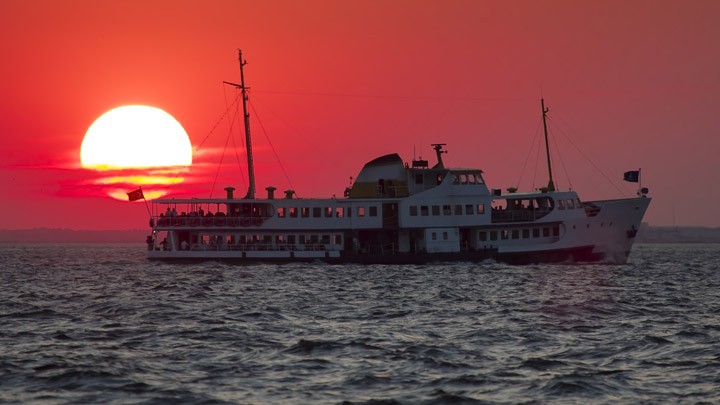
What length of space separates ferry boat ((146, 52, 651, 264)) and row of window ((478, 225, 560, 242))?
8 cm

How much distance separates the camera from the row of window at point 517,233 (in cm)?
7681

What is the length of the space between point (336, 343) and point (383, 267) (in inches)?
1866

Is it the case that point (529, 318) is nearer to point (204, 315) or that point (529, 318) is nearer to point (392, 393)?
point (204, 315)

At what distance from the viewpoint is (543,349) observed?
26.9 meters

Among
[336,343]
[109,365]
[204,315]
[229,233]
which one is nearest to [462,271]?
[229,233]

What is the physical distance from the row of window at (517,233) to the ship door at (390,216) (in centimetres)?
665

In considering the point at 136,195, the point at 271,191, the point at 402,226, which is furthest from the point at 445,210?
the point at 136,195

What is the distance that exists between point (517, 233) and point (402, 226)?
363 inches

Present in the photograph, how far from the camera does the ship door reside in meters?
75.9

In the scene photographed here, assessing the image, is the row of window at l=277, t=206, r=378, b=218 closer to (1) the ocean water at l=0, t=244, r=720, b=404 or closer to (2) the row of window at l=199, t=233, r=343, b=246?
(2) the row of window at l=199, t=233, r=343, b=246

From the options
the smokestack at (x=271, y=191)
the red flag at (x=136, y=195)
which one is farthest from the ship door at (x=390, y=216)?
the red flag at (x=136, y=195)

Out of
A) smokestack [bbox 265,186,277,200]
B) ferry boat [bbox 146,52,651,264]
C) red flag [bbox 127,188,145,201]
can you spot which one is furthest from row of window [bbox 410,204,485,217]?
red flag [bbox 127,188,145,201]

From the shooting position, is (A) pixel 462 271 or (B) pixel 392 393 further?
(A) pixel 462 271

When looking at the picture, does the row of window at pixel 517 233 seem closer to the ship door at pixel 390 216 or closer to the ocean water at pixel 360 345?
the ship door at pixel 390 216
